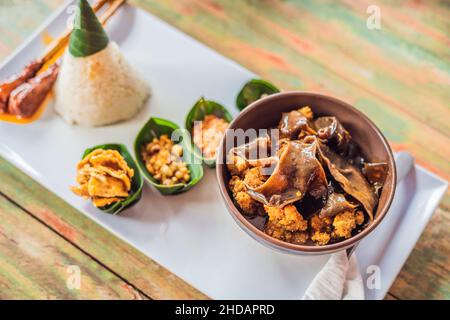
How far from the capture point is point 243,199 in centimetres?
117

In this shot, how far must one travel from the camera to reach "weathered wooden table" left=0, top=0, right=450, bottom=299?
1.40 metres

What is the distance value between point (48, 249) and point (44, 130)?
0.31m

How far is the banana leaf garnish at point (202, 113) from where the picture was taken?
136 cm

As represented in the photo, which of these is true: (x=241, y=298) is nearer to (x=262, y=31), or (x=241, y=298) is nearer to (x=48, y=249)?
(x=48, y=249)

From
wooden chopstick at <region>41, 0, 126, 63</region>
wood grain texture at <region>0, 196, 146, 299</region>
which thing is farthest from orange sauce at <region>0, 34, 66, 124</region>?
wood grain texture at <region>0, 196, 146, 299</region>

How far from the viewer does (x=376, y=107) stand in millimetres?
1602

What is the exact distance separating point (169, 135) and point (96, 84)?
226mm

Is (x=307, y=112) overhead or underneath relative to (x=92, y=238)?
overhead

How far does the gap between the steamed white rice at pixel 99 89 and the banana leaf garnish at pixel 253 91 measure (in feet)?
0.85

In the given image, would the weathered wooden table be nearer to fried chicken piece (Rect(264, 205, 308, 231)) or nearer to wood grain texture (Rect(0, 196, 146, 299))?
wood grain texture (Rect(0, 196, 146, 299))

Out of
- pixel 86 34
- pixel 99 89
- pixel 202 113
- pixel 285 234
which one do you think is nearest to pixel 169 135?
pixel 202 113

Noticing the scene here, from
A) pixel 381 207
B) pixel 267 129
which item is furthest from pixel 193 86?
pixel 381 207

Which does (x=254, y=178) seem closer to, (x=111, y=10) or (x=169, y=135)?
(x=169, y=135)

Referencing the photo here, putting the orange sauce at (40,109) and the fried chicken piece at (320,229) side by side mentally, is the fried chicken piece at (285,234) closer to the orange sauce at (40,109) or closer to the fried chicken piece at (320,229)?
the fried chicken piece at (320,229)
